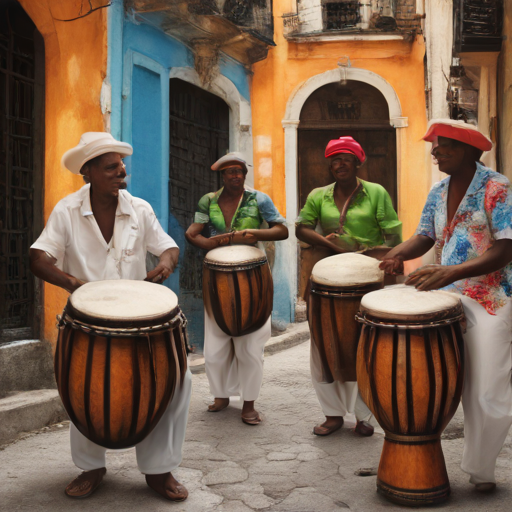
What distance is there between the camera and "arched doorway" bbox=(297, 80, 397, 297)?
11141mm

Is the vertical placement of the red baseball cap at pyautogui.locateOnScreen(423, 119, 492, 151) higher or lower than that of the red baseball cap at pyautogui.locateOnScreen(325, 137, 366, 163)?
lower

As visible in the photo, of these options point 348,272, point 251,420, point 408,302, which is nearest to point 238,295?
point 251,420

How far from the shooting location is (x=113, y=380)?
298cm

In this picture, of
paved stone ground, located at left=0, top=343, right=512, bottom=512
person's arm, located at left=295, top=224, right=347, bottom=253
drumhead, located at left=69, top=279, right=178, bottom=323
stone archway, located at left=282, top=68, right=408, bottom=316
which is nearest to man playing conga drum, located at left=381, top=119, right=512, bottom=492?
paved stone ground, located at left=0, top=343, right=512, bottom=512

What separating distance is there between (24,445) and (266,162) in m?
6.76

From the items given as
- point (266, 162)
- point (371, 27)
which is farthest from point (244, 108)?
point (371, 27)

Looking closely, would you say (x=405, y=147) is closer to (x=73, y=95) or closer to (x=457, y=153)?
(x=73, y=95)

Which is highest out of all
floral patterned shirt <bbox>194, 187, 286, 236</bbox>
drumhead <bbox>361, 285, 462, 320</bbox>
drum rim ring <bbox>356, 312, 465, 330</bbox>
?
floral patterned shirt <bbox>194, 187, 286, 236</bbox>

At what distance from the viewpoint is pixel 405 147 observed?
11.0 metres

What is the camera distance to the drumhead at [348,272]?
161 inches

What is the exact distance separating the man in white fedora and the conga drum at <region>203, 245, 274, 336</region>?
3.34 ft

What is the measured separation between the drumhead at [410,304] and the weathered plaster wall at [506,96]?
3.80 meters

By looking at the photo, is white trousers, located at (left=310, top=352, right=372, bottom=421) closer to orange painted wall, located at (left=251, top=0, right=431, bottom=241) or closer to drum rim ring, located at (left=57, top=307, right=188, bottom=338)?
drum rim ring, located at (left=57, top=307, right=188, bottom=338)

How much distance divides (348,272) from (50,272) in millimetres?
1652
